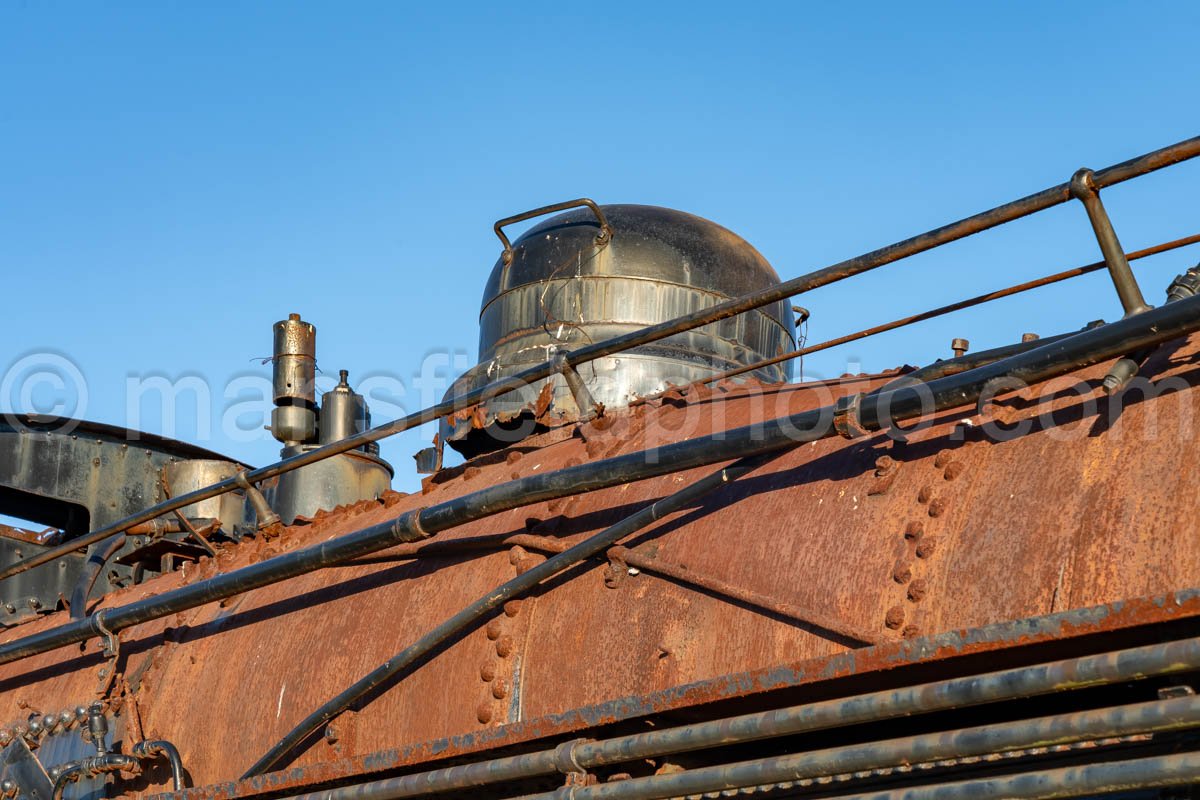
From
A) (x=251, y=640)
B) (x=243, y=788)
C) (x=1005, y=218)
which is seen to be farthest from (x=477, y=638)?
(x=1005, y=218)

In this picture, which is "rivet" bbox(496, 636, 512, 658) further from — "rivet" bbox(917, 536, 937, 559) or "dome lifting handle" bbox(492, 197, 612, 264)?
"dome lifting handle" bbox(492, 197, 612, 264)

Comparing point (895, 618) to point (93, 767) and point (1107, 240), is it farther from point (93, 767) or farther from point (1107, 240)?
point (93, 767)

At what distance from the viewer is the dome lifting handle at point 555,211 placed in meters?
8.40

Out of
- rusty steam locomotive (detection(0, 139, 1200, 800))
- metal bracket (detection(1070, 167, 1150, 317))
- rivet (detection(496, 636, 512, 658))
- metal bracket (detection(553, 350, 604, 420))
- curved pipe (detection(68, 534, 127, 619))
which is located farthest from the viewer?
curved pipe (detection(68, 534, 127, 619))

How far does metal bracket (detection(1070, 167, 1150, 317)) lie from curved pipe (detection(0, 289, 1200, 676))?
0.21m

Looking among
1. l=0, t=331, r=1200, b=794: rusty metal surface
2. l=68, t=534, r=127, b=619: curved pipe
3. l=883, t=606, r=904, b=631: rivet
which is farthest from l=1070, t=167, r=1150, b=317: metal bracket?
l=68, t=534, r=127, b=619: curved pipe

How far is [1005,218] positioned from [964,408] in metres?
0.55

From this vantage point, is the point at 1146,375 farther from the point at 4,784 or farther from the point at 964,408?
the point at 4,784

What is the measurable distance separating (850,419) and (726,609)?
2.24 ft

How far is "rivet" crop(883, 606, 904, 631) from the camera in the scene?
148 inches

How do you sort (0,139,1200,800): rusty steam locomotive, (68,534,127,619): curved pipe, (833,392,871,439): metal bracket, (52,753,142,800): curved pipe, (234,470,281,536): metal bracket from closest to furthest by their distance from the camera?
(0,139,1200,800): rusty steam locomotive → (833,392,871,439): metal bracket → (52,753,142,800): curved pipe → (234,470,281,536): metal bracket → (68,534,127,619): curved pipe

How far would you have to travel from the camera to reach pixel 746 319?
29.7 ft

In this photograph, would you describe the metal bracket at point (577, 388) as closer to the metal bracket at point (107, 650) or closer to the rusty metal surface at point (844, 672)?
the rusty metal surface at point (844, 672)

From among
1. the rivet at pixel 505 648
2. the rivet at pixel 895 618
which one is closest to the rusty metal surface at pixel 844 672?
the rivet at pixel 895 618
